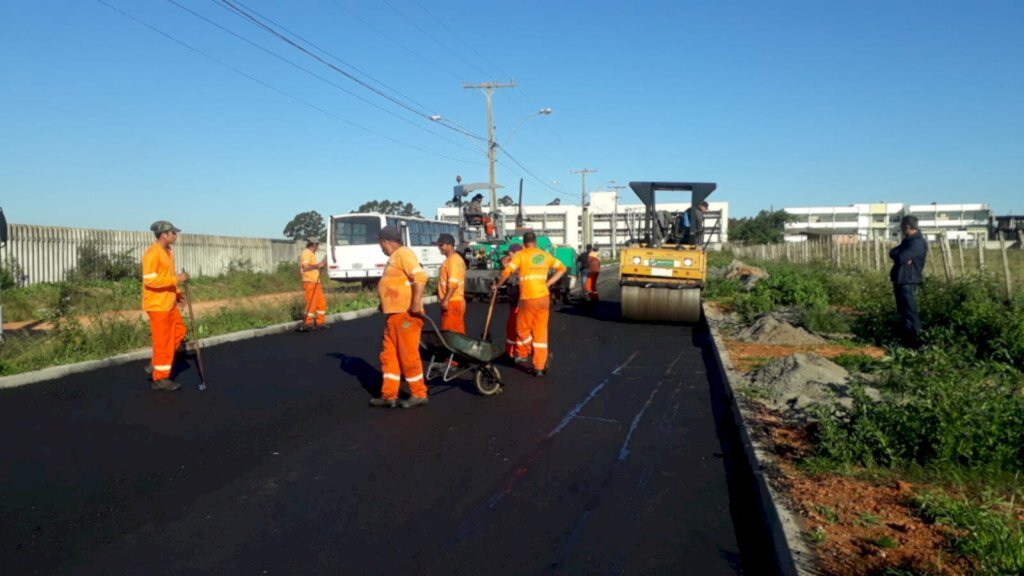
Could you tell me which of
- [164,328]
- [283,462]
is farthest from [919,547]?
[164,328]

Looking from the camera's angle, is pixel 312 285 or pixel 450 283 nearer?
pixel 450 283

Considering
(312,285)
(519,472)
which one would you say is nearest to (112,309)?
(312,285)

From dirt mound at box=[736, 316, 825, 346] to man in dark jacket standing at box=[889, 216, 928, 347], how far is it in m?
1.43

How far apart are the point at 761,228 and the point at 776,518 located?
77.7 m

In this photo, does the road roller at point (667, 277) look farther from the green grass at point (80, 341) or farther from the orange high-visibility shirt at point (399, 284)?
the orange high-visibility shirt at point (399, 284)

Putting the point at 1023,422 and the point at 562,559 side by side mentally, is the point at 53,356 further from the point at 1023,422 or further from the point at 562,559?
the point at 1023,422

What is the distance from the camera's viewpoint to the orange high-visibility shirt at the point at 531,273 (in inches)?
405

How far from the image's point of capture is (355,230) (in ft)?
88.5

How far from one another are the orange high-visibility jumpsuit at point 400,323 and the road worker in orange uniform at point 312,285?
689cm

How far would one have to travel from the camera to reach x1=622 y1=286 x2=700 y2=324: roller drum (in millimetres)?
16250

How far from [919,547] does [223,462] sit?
4.66m

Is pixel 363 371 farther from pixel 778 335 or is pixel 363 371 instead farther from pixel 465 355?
pixel 778 335

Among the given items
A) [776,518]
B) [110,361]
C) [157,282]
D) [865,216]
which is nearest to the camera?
[776,518]

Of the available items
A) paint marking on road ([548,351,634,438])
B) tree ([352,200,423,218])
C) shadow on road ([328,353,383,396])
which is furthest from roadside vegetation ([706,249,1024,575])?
tree ([352,200,423,218])
